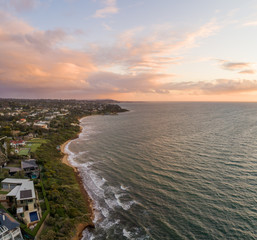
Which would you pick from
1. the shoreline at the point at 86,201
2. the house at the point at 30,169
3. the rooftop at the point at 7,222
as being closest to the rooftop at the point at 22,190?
the rooftop at the point at 7,222

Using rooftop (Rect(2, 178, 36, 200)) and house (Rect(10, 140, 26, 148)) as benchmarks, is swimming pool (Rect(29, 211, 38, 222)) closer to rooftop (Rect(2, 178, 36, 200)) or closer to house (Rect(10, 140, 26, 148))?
rooftop (Rect(2, 178, 36, 200))

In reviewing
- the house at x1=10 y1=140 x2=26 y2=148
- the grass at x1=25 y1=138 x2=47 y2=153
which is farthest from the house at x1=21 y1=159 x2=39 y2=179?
the house at x1=10 y1=140 x2=26 y2=148

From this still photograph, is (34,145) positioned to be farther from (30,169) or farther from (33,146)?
(30,169)

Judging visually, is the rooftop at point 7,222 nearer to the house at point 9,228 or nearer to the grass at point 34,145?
the house at point 9,228

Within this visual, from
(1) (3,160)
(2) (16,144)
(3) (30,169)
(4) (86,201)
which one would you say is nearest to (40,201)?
(4) (86,201)

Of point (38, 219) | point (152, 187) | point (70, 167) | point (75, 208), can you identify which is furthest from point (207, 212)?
point (70, 167)

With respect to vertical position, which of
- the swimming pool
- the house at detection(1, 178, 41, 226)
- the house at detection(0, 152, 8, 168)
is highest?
the house at detection(0, 152, 8, 168)

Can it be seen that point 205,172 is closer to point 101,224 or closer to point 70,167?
point 101,224
